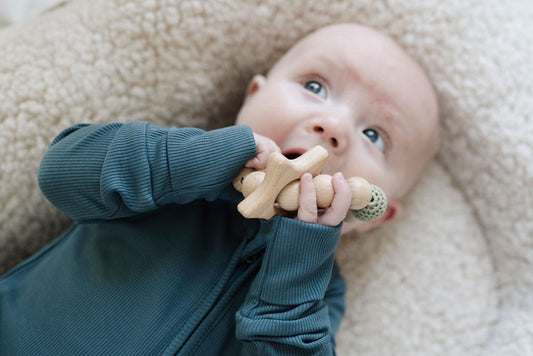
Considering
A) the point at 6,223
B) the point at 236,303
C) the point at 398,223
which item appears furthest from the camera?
the point at 398,223

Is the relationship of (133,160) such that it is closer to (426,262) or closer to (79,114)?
(79,114)

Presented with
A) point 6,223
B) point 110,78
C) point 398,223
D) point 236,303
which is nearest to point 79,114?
point 110,78

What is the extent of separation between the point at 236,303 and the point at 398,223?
523mm

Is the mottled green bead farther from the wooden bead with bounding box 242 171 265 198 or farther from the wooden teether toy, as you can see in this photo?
the wooden bead with bounding box 242 171 265 198

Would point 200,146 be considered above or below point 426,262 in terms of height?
above

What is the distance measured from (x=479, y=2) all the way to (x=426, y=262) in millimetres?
634

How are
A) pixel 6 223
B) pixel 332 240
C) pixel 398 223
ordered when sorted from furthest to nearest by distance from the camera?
pixel 398 223
pixel 6 223
pixel 332 240

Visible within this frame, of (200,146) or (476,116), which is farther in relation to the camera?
(476,116)

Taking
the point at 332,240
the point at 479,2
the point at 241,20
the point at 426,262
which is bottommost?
the point at 426,262

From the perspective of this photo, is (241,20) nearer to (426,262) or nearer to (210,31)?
(210,31)

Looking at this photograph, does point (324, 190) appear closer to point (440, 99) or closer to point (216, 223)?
point (216, 223)

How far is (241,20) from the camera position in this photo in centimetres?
114

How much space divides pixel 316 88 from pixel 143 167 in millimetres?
405

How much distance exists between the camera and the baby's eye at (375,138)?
3.25ft
